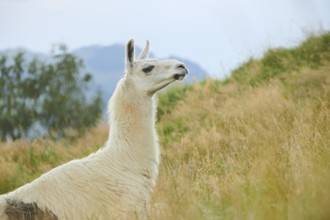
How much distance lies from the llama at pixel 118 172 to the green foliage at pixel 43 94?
23.8 m

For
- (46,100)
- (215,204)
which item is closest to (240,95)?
(215,204)

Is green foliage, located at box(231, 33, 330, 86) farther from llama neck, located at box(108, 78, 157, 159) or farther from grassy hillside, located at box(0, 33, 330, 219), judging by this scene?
llama neck, located at box(108, 78, 157, 159)

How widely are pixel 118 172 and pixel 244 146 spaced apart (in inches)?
69.3

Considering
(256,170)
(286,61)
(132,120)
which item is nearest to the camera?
(256,170)

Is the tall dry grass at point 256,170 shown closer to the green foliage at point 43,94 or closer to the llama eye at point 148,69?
the llama eye at point 148,69

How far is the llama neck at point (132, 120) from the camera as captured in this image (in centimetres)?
674

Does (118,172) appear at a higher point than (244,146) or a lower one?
higher

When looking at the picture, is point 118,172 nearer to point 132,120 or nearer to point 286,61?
point 132,120

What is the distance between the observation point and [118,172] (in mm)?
6445

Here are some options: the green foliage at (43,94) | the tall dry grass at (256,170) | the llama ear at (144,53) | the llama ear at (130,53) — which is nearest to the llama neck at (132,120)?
the llama ear at (130,53)

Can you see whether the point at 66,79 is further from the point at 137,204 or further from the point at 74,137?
the point at 137,204

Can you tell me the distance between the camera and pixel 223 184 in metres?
5.62

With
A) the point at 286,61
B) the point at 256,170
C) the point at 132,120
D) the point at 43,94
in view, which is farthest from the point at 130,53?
the point at 43,94

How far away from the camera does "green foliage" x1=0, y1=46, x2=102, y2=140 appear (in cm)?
3164
